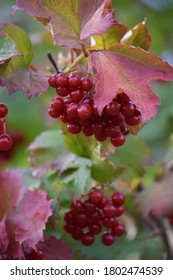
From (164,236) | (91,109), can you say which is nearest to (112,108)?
(91,109)

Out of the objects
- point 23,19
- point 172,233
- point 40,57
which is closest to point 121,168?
point 172,233

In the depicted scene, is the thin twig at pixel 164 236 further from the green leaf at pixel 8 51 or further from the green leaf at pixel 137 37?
the green leaf at pixel 8 51

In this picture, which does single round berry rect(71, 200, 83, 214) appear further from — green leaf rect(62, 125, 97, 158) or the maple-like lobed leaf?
the maple-like lobed leaf

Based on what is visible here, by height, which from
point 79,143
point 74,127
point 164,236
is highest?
point 74,127

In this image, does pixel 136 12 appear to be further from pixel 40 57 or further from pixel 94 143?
pixel 94 143

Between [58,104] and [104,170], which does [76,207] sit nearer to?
[104,170]

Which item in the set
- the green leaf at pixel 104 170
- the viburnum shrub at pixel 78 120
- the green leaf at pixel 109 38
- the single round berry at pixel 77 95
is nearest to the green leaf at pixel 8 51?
the viburnum shrub at pixel 78 120
